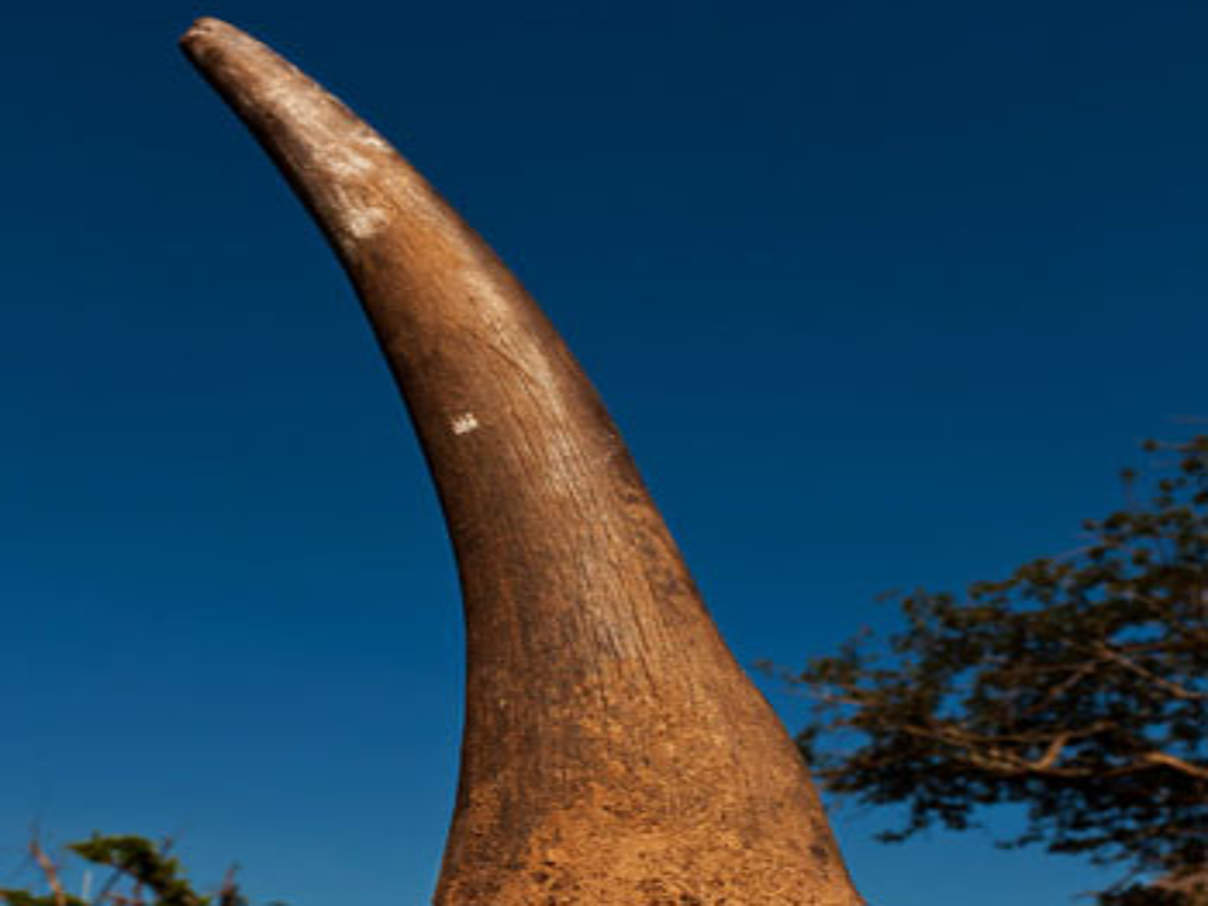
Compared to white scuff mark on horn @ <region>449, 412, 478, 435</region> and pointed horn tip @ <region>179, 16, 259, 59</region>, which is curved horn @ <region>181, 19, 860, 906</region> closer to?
white scuff mark on horn @ <region>449, 412, 478, 435</region>

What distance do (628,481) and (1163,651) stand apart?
32.4 ft

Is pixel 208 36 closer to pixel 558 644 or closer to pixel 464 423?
pixel 464 423

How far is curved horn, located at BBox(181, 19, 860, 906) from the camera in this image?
218cm

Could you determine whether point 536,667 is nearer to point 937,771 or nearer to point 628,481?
point 628,481

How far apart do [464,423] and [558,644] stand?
603 mm

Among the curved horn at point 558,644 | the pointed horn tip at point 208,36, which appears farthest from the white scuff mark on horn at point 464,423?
the pointed horn tip at point 208,36

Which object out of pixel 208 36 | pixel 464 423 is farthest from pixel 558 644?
pixel 208 36

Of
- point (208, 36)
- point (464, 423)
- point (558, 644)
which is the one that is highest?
point (208, 36)

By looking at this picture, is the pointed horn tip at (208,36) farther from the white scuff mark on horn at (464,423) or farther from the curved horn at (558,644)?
the white scuff mark on horn at (464,423)

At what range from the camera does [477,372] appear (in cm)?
273

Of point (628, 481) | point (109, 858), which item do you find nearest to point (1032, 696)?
point (109, 858)

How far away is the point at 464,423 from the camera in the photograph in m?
2.69

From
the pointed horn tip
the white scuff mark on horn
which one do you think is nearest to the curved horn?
the white scuff mark on horn

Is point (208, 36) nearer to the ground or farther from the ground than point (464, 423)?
farther from the ground
